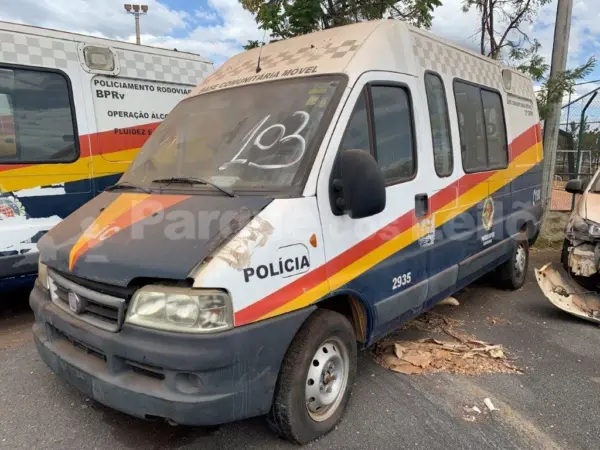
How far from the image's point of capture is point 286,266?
2.58m

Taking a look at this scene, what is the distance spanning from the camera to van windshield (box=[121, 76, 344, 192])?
9.36 ft

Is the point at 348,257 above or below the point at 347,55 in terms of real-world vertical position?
below

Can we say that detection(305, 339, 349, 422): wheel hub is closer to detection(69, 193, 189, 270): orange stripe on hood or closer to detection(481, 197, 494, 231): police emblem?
detection(69, 193, 189, 270): orange stripe on hood

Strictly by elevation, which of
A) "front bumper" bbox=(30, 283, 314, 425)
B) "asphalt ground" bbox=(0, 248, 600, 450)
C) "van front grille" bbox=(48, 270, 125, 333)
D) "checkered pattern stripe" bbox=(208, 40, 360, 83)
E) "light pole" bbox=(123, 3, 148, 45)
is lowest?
"asphalt ground" bbox=(0, 248, 600, 450)

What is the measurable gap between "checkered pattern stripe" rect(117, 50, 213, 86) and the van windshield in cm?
226

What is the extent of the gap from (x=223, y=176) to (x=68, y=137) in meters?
2.86

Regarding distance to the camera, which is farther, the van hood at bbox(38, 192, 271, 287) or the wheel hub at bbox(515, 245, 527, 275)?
the wheel hub at bbox(515, 245, 527, 275)

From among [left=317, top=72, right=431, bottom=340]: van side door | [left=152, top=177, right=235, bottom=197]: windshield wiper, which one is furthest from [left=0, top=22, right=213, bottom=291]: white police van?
[left=317, top=72, right=431, bottom=340]: van side door

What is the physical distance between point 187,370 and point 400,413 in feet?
5.33

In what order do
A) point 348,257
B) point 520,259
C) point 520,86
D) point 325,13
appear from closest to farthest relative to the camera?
point 348,257
point 520,86
point 520,259
point 325,13

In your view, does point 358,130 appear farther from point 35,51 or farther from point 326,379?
point 35,51

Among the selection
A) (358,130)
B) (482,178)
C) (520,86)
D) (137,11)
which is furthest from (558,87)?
(137,11)

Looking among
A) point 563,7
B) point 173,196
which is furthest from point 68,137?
point 563,7

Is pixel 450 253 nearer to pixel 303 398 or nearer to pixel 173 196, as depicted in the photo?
pixel 303 398
